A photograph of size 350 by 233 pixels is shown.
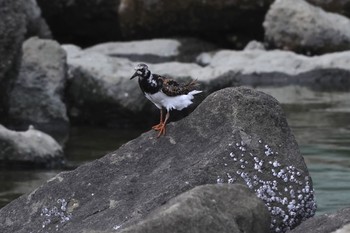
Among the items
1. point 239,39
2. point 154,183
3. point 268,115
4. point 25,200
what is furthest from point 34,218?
point 239,39

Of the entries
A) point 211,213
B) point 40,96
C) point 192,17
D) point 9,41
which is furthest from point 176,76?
point 211,213

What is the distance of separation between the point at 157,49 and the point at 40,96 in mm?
6229

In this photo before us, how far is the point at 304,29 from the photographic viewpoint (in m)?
18.5

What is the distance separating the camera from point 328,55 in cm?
1728

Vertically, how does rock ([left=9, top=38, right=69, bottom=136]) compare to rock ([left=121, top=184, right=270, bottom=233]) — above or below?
below

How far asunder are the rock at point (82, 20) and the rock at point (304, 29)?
3788mm

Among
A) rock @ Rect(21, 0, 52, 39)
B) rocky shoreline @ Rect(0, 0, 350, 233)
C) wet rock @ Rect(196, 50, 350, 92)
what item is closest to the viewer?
rocky shoreline @ Rect(0, 0, 350, 233)

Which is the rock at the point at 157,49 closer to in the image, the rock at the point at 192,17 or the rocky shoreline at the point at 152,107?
the rocky shoreline at the point at 152,107

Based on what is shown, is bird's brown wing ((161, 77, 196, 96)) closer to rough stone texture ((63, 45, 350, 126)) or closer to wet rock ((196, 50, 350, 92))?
rough stone texture ((63, 45, 350, 126))

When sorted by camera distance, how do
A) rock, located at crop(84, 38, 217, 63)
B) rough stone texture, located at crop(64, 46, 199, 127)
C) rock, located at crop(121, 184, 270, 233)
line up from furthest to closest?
rock, located at crop(84, 38, 217, 63), rough stone texture, located at crop(64, 46, 199, 127), rock, located at crop(121, 184, 270, 233)

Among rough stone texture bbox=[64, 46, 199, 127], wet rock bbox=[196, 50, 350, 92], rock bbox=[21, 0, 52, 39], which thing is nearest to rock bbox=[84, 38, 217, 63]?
Answer: rock bbox=[21, 0, 52, 39]

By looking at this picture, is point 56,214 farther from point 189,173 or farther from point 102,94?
point 102,94

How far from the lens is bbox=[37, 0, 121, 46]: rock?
20781 mm

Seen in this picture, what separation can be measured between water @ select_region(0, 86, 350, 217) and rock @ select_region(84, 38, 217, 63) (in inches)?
116
